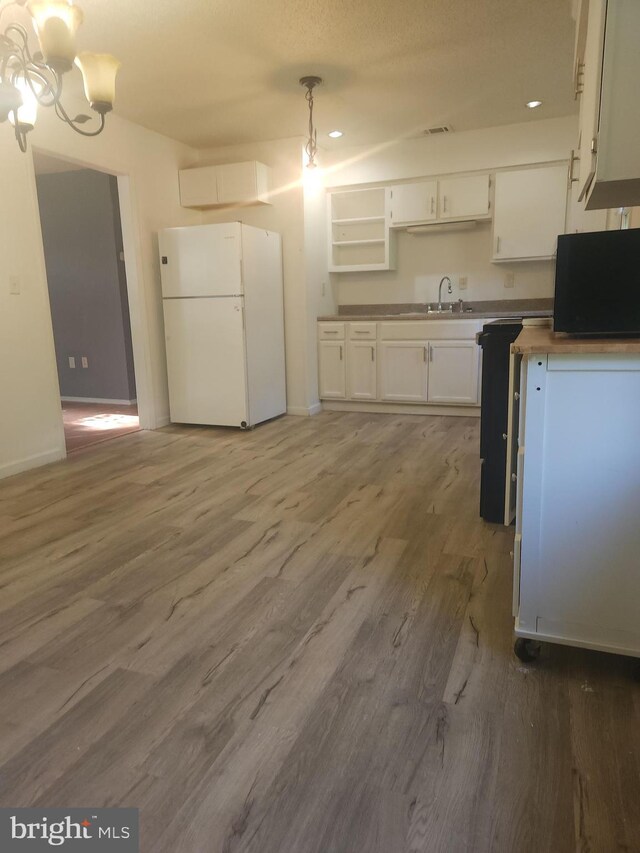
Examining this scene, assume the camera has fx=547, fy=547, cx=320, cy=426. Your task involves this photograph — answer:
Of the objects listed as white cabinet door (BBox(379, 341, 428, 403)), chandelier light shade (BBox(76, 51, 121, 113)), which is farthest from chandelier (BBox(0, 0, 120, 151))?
white cabinet door (BBox(379, 341, 428, 403))

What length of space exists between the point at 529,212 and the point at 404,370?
165 centimetres

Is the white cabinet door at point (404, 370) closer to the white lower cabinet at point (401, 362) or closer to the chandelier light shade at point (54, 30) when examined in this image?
the white lower cabinet at point (401, 362)

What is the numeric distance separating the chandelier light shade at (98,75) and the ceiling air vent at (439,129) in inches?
125

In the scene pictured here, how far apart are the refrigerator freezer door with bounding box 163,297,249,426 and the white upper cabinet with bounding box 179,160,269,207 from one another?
1002 millimetres

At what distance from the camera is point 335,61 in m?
3.25

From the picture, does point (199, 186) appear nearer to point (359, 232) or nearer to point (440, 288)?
point (359, 232)

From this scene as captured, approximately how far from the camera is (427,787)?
3.67ft

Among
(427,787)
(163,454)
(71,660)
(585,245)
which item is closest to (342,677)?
(427,787)

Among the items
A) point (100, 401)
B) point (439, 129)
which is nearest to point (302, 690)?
point (439, 129)

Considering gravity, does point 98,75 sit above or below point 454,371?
above

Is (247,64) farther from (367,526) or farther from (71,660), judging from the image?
(71,660)

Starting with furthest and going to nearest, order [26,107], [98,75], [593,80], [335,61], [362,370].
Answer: [362,370] → [335,61] → [26,107] → [98,75] → [593,80]

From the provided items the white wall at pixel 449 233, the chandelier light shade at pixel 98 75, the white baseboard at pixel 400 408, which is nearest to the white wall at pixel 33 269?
the chandelier light shade at pixel 98 75

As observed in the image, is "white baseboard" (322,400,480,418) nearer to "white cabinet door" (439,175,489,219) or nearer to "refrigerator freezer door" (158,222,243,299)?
"refrigerator freezer door" (158,222,243,299)
